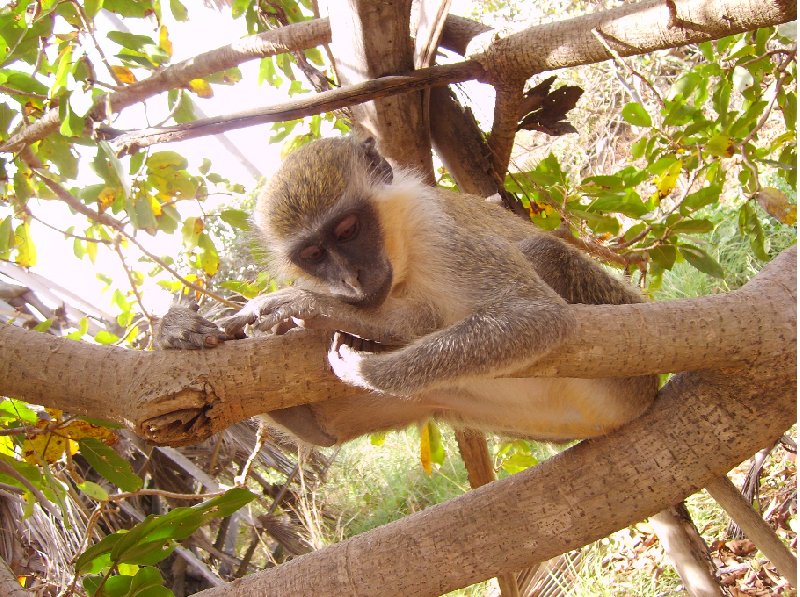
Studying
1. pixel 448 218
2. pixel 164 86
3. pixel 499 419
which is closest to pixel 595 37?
pixel 448 218

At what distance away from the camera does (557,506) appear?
7.80 ft

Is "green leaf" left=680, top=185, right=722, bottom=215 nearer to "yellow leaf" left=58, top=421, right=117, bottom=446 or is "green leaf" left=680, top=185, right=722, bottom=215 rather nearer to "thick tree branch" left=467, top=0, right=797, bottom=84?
"thick tree branch" left=467, top=0, right=797, bottom=84

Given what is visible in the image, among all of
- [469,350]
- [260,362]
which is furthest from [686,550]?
[260,362]

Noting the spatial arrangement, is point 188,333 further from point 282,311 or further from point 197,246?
point 197,246

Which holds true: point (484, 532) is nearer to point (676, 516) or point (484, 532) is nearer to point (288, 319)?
point (288, 319)

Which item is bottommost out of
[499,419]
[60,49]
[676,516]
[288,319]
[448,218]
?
[676,516]

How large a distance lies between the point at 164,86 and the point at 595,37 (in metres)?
2.12

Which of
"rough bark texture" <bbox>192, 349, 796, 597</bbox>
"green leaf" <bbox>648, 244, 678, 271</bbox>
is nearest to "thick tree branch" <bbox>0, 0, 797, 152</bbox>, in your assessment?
"green leaf" <bbox>648, 244, 678, 271</bbox>

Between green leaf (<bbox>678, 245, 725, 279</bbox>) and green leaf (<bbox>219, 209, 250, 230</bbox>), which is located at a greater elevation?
green leaf (<bbox>219, 209, 250, 230</bbox>)

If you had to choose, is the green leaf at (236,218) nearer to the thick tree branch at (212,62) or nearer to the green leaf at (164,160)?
the green leaf at (164,160)

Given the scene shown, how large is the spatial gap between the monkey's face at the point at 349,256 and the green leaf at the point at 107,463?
1083 mm

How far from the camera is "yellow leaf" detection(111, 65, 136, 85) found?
3.59 m

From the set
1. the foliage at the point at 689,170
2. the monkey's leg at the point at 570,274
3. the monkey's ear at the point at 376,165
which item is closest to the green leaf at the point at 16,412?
the monkey's ear at the point at 376,165

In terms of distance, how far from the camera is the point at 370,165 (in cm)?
320
